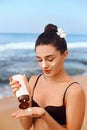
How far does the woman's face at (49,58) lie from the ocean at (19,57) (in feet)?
2.17

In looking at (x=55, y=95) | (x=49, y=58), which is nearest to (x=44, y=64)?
(x=49, y=58)

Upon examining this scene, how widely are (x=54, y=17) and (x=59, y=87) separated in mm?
850

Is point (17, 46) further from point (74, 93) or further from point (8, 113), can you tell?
point (74, 93)

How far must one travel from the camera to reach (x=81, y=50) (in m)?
1.92

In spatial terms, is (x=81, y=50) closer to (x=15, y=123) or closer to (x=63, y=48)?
(x=15, y=123)

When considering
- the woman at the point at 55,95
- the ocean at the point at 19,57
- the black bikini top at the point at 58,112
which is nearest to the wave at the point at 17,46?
the ocean at the point at 19,57

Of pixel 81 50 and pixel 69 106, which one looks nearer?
pixel 69 106

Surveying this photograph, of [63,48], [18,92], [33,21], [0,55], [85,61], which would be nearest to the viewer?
[18,92]

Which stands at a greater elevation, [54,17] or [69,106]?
[54,17]

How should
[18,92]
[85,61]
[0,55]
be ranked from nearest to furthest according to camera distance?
[18,92] → [0,55] → [85,61]

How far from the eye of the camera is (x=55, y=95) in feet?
3.62

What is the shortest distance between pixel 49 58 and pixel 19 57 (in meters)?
0.70

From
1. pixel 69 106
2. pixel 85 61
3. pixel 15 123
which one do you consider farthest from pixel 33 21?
pixel 69 106

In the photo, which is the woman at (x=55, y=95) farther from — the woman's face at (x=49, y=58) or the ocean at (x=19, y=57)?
the ocean at (x=19, y=57)
